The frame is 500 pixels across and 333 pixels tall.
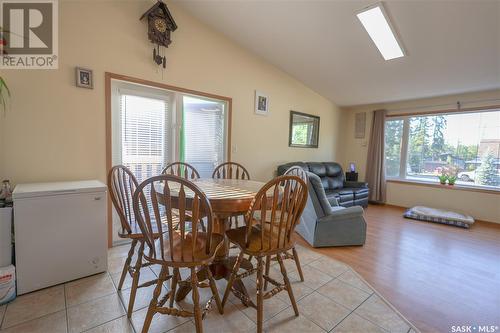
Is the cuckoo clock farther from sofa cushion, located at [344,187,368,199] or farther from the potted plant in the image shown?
the potted plant

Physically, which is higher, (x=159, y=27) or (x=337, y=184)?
(x=159, y=27)

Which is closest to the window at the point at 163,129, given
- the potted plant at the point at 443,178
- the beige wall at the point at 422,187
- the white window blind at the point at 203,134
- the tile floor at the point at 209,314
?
the white window blind at the point at 203,134

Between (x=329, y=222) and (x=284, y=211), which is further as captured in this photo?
(x=329, y=222)

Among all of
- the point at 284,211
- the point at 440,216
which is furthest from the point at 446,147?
the point at 284,211

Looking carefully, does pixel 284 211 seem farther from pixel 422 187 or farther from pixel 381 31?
pixel 422 187

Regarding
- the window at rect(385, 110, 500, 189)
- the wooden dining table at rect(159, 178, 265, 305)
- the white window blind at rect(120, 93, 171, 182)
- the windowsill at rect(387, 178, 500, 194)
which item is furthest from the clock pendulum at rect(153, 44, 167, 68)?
the windowsill at rect(387, 178, 500, 194)

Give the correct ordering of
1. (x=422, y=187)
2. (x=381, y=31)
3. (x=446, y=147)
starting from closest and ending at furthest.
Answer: (x=381, y=31), (x=446, y=147), (x=422, y=187)

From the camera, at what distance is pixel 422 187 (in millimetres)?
4816

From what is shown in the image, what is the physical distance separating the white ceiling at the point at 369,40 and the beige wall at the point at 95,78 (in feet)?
1.65

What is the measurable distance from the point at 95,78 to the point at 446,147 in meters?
6.01

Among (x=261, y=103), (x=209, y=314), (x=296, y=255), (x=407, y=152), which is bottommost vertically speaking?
(x=209, y=314)

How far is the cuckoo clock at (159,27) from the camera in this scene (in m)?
2.59

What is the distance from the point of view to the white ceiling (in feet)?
8.27

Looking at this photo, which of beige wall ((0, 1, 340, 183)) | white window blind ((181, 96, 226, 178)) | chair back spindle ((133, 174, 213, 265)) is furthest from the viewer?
white window blind ((181, 96, 226, 178))
